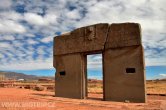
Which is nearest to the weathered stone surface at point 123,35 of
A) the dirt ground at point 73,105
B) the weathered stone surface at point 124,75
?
the weathered stone surface at point 124,75

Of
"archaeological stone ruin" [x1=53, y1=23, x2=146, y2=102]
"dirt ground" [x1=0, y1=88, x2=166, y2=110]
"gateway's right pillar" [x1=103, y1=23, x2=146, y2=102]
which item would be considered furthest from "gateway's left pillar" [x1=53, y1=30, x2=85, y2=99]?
"dirt ground" [x1=0, y1=88, x2=166, y2=110]

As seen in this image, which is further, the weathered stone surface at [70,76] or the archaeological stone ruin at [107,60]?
the weathered stone surface at [70,76]

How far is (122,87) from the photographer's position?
12633 millimetres

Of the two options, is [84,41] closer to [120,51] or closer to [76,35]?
[76,35]

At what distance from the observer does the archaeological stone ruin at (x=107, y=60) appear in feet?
40.3

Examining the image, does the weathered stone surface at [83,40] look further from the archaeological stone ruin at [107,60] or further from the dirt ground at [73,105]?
the dirt ground at [73,105]

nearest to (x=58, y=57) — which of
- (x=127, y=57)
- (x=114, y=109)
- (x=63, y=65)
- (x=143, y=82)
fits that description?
(x=63, y=65)

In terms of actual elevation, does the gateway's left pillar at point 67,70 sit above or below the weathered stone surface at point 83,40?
below

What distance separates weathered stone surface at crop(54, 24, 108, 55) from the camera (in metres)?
13.9

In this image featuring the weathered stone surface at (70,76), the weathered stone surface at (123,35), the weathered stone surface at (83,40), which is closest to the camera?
the weathered stone surface at (123,35)

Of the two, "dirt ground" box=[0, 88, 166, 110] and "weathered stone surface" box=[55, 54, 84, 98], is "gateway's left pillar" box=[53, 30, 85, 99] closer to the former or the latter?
"weathered stone surface" box=[55, 54, 84, 98]

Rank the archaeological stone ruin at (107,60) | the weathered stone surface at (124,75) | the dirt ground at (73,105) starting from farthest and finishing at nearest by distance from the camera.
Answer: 1. the archaeological stone ruin at (107,60)
2. the weathered stone surface at (124,75)
3. the dirt ground at (73,105)

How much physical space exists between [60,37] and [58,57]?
1487mm

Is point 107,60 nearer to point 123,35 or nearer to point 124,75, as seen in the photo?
point 124,75
